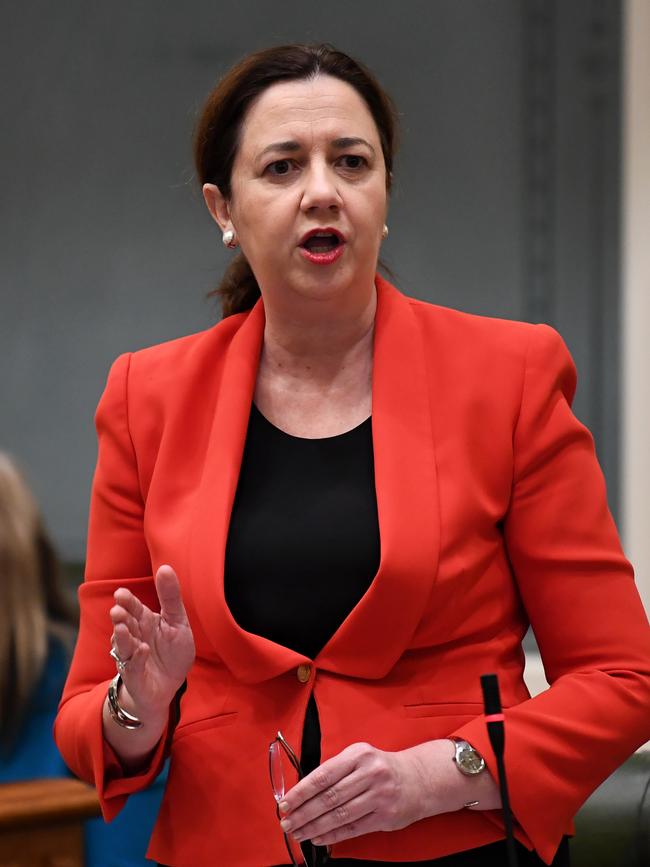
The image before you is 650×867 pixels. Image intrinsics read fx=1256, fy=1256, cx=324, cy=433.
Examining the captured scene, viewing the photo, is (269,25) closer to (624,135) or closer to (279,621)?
(624,135)

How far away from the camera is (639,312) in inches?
146

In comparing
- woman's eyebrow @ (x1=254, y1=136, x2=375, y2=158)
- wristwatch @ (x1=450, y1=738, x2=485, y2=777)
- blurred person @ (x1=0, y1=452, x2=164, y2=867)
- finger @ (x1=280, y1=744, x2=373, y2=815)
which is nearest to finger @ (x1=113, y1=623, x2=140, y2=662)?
finger @ (x1=280, y1=744, x2=373, y2=815)

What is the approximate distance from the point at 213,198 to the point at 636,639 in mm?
804

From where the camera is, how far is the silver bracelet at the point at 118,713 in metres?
1.46

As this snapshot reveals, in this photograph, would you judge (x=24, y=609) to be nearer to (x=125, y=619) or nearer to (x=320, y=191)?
(x=125, y=619)

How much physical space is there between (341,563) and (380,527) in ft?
0.21

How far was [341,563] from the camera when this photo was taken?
1454 millimetres

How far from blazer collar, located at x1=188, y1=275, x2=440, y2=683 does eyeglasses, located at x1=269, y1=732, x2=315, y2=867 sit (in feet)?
0.32

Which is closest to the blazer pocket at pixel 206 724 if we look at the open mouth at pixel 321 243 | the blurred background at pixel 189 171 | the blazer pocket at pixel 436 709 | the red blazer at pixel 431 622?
the red blazer at pixel 431 622

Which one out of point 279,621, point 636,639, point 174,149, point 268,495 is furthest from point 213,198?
point 174,149

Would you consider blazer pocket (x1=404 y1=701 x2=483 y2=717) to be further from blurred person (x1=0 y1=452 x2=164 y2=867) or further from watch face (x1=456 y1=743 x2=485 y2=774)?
blurred person (x1=0 y1=452 x2=164 y2=867)

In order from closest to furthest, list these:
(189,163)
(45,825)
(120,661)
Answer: (120,661), (45,825), (189,163)

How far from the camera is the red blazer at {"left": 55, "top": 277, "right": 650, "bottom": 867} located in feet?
4.62

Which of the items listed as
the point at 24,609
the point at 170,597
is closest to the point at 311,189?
Answer: the point at 170,597
